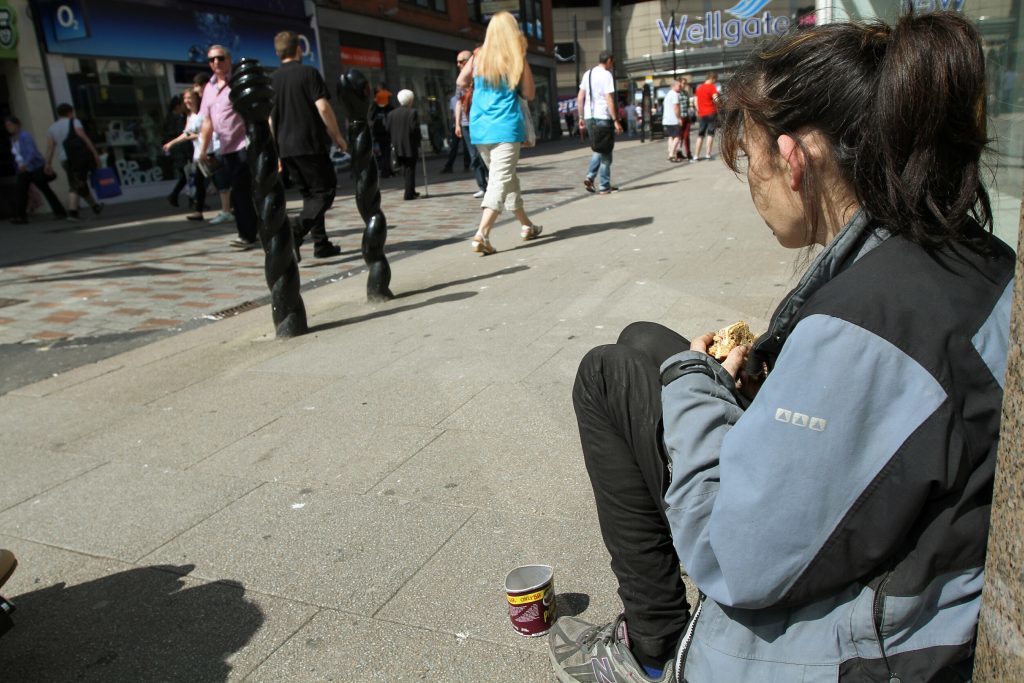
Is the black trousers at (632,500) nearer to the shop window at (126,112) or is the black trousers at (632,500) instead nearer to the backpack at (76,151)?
the backpack at (76,151)

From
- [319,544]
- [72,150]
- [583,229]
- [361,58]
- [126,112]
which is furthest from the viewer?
[361,58]

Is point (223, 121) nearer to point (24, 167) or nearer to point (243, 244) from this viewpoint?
point (243, 244)

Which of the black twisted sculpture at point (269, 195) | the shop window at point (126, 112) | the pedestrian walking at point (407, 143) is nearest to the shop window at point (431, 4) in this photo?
the shop window at point (126, 112)

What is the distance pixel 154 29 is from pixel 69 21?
2.41m

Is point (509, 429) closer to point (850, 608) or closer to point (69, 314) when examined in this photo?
point (850, 608)

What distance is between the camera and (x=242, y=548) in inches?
110

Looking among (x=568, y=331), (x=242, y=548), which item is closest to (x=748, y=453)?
(x=242, y=548)

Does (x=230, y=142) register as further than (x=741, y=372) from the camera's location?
Yes

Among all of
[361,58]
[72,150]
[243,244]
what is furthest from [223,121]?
[361,58]

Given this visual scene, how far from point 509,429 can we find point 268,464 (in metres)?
1.01

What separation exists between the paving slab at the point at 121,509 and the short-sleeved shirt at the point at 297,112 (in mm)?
4921

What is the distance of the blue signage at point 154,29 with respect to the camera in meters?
14.7

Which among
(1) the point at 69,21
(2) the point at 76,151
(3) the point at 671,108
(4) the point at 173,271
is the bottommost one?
(4) the point at 173,271

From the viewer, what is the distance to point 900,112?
1.25 metres
